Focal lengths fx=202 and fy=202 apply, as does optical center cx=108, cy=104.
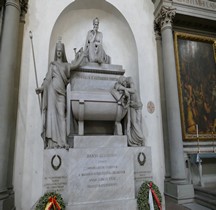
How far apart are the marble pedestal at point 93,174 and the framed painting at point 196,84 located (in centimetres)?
250

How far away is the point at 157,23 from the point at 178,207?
509cm

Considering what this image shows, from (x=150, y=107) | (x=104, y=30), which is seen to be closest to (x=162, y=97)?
(x=150, y=107)

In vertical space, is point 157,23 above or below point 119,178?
above

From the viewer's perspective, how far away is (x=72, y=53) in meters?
6.45

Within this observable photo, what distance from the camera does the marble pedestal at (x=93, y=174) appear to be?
12.3 ft

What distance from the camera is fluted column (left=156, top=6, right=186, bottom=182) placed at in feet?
16.7

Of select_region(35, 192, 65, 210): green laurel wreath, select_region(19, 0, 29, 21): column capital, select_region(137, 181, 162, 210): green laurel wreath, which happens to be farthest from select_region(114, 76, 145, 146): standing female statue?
select_region(19, 0, 29, 21): column capital

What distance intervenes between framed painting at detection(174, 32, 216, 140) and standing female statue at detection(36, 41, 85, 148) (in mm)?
3440

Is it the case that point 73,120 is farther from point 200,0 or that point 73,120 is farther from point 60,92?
point 200,0

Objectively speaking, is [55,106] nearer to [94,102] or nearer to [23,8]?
[94,102]

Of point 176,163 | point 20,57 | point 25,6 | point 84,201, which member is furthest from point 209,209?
point 25,6

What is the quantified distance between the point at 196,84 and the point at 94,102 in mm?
3662

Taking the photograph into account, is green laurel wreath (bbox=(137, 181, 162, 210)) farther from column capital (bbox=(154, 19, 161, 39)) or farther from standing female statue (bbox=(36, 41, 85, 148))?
column capital (bbox=(154, 19, 161, 39))

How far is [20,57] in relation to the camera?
5129 millimetres
